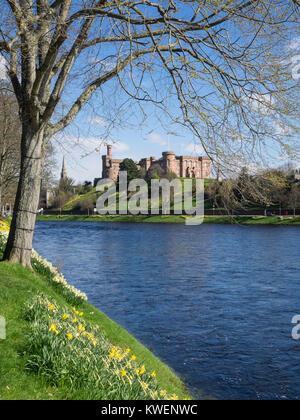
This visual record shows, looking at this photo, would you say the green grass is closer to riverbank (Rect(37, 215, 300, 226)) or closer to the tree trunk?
the tree trunk

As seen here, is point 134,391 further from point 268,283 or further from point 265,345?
point 268,283

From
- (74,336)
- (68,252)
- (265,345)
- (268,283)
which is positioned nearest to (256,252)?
(268,283)

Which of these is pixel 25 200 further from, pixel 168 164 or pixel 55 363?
pixel 168 164

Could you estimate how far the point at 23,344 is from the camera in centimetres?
652

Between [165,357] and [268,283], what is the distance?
11.7 m

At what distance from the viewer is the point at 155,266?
2809 cm

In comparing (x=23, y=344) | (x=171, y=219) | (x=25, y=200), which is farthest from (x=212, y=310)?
(x=171, y=219)

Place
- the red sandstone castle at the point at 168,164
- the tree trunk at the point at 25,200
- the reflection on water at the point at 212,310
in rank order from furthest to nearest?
the red sandstone castle at the point at 168,164 < the tree trunk at the point at 25,200 < the reflection on water at the point at 212,310

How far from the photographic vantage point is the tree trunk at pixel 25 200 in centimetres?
1103

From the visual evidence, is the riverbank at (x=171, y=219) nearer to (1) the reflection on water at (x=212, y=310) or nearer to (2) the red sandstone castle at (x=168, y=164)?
(1) the reflection on water at (x=212, y=310)

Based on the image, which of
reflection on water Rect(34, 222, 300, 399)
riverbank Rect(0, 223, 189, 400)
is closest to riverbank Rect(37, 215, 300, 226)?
reflection on water Rect(34, 222, 300, 399)

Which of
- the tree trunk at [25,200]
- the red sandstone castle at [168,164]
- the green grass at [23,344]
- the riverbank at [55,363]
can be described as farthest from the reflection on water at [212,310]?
the red sandstone castle at [168,164]

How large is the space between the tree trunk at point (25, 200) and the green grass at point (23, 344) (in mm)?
479

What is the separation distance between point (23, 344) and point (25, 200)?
5.27 metres
